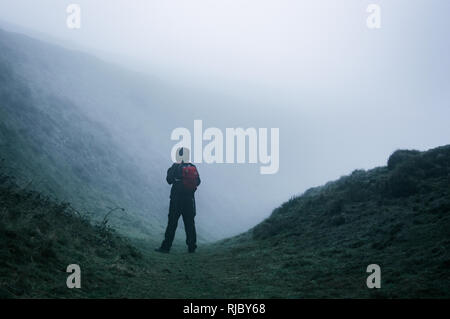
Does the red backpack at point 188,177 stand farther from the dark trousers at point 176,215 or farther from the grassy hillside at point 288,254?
the grassy hillside at point 288,254

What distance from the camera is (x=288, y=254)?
8.98 meters

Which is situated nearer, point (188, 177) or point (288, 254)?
point (288, 254)

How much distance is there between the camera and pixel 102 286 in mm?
5660

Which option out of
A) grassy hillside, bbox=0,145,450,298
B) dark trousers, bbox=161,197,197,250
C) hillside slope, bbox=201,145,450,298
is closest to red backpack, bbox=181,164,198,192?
dark trousers, bbox=161,197,197,250

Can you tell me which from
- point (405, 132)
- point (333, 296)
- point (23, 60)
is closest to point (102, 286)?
point (333, 296)

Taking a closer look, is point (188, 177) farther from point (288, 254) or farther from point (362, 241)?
point (362, 241)

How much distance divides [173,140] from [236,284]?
46220 millimetres

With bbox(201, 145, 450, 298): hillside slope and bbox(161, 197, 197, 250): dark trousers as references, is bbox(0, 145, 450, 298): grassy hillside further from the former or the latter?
bbox(161, 197, 197, 250): dark trousers

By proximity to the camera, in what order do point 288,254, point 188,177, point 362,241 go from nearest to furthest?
point 362,241
point 288,254
point 188,177

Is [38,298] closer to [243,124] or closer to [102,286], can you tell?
[102,286]

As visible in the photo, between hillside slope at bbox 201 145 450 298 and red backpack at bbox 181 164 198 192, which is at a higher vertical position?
red backpack at bbox 181 164 198 192

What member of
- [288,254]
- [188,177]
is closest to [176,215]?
[188,177]

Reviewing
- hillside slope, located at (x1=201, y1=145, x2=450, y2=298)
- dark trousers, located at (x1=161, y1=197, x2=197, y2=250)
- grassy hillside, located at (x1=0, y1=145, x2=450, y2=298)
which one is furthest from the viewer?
dark trousers, located at (x1=161, y1=197, x2=197, y2=250)

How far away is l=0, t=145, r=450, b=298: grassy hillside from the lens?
5.25m
